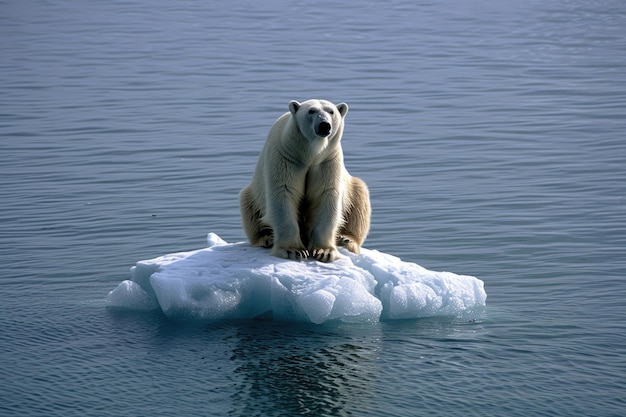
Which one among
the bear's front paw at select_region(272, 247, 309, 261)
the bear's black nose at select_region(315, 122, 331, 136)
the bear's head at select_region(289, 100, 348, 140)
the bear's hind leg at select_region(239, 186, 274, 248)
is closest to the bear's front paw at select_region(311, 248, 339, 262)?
the bear's front paw at select_region(272, 247, 309, 261)

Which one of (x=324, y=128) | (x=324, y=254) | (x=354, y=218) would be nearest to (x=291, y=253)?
(x=324, y=254)

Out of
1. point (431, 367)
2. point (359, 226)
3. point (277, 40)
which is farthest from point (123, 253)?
point (277, 40)

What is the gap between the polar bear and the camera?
31.4 feet

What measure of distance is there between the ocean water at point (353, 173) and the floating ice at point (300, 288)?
141 millimetres

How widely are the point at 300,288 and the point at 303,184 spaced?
0.85 metres

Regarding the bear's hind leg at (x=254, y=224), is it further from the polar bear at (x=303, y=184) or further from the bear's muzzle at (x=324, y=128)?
the bear's muzzle at (x=324, y=128)

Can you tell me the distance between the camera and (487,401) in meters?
8.51

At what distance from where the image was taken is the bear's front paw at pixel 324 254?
32.4ft

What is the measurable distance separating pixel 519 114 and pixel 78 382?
11.2 metres

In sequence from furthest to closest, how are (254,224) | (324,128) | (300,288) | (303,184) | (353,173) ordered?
(353,173)
(254,224)
(303,184)
(300,288)
(324,128)

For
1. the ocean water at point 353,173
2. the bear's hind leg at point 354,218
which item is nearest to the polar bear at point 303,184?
the bear's hind leg at point 354,218

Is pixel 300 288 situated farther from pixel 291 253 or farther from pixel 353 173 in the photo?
pixel 353 173

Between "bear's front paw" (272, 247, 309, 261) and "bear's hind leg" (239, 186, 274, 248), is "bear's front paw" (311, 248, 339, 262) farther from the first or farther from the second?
"bear's hind leg" (239, 186, 274, 248)

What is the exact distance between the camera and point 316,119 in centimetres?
938
